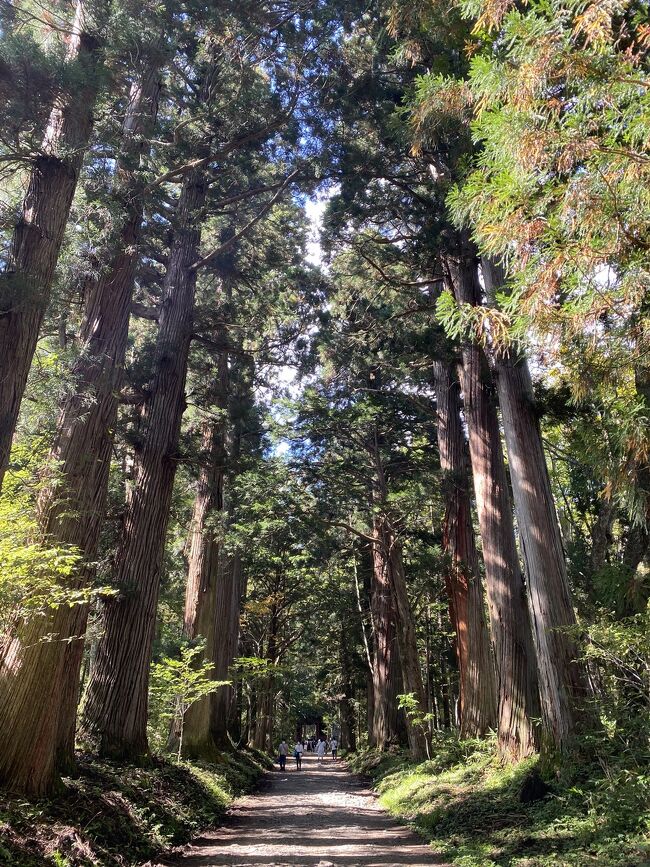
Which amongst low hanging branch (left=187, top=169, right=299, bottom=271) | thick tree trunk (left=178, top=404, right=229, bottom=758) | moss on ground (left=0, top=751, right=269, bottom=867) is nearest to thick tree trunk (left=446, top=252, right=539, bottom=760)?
low hanging branch (left=187, top=169, right=299, bottom=271)

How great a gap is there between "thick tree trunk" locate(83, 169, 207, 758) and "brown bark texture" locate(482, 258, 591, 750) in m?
5.66

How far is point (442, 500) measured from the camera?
1306 cm

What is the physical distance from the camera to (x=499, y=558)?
9.77 m

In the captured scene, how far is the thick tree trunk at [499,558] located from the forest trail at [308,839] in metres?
2.20

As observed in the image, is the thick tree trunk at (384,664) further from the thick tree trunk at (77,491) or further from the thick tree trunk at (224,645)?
the thick tree trunk at (77,491)

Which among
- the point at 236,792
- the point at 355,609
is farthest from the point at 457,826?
the point at 355,609

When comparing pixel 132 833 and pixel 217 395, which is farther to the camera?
pixel 217 395

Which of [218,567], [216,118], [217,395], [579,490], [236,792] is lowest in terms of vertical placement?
[236,792]

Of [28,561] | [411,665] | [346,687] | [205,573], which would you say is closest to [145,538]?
[28,561]

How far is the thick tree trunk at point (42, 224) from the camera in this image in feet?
16.2

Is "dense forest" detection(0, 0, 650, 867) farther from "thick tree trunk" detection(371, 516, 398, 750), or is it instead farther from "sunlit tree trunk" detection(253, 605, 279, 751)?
"sunlit tree trunk" detection(253, 605, 279, 751)

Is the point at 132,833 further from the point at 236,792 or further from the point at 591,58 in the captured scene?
the point at 591,58

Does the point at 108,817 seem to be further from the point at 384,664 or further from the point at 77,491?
the point at 384,664

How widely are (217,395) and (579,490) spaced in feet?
29.4
